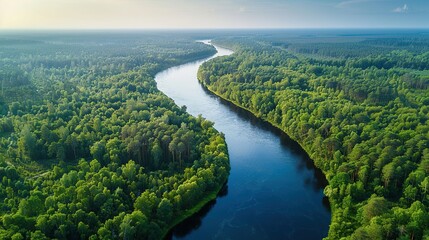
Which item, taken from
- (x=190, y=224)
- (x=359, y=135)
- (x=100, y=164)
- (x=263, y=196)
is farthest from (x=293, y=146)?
(x=100, y=164)

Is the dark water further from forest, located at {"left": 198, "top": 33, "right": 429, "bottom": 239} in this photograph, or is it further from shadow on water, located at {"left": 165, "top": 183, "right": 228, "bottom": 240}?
forest, located at {"left": 198, "top": 33, "right": 429, "bottom": 239}

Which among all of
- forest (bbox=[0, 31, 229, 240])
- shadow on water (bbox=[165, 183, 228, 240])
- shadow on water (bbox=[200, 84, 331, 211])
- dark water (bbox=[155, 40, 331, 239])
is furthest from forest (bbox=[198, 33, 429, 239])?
forest (bbox=[0, 31, 229, 240])

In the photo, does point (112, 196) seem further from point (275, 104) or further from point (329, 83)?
point (329, 83)

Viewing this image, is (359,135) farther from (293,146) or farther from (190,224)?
(190,224)

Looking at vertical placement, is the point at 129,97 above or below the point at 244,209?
above

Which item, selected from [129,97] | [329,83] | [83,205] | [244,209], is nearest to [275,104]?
[329,83]

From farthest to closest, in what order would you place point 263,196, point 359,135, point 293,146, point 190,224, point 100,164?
point 293,146, point 359,135, point 100,164, point 263,196, point 190,224

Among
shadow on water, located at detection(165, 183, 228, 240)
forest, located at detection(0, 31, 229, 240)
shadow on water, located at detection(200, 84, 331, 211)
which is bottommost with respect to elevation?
shadow on water, located at detection(165, 183, 228, 240)
